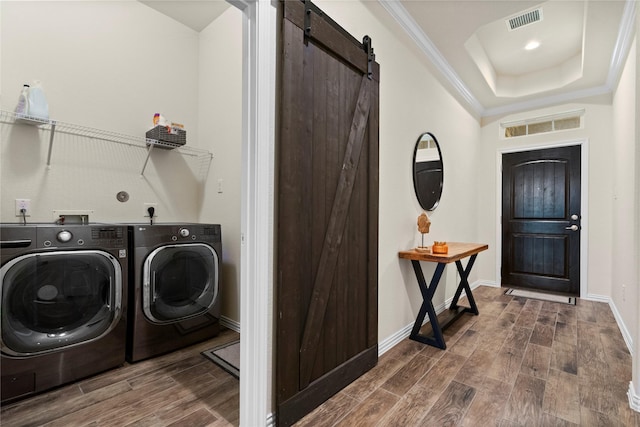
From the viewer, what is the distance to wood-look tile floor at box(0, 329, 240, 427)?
58.2 inches

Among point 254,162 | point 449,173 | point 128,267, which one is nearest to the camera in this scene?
point 254,162

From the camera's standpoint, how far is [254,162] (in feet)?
4.46

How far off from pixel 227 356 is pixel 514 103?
4770 mm

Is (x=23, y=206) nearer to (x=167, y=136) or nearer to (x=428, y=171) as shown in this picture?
(x=167, y=136)

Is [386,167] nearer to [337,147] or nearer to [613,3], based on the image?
[337,147]

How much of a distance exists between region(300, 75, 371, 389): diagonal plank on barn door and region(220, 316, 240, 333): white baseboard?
1288 mm

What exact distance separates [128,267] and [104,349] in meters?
0.52

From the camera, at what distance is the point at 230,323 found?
2.71 meters

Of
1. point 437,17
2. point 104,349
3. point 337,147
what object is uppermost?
point 437,17

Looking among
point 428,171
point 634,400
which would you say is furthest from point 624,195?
point 634,400

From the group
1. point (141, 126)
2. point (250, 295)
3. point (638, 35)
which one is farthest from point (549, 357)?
point (141, 126)

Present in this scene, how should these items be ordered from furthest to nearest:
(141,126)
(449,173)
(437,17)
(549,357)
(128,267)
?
(449,173) → (141,126) → (437,17) → (549,357) → (128,267)

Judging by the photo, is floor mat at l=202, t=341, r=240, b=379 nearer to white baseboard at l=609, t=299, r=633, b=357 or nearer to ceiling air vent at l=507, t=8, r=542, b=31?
white baseboard at l=609, t=299, r=633, b=357

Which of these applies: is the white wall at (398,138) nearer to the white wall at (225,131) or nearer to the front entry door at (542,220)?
the white wall at (225,131)
